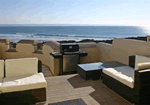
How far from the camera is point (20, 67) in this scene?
117 inches

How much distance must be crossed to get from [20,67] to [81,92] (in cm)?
120

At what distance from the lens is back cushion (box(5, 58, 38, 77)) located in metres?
2.91

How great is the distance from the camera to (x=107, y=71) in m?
3.17

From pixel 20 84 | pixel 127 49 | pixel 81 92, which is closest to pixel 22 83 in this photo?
pixel 20 84

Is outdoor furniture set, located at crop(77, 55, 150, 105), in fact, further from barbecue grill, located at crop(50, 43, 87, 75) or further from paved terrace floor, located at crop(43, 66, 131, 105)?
barbecue grill, located at crop(50, 43, 87, 75)

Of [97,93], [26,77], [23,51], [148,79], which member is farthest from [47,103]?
[23,51]

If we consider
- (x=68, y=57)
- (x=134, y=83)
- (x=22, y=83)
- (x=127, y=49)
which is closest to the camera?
(x=134, y=83)

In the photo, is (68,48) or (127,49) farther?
(68,48)

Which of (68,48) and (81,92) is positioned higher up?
(68,48)

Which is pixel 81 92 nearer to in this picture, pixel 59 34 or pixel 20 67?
pixel 20 67

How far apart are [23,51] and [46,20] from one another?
80.6ft

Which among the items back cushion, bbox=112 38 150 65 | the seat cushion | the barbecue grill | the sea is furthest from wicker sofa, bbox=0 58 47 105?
the sea

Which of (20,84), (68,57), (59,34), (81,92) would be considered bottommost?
(81,92)

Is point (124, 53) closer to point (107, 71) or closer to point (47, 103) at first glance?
point (107, 71)
